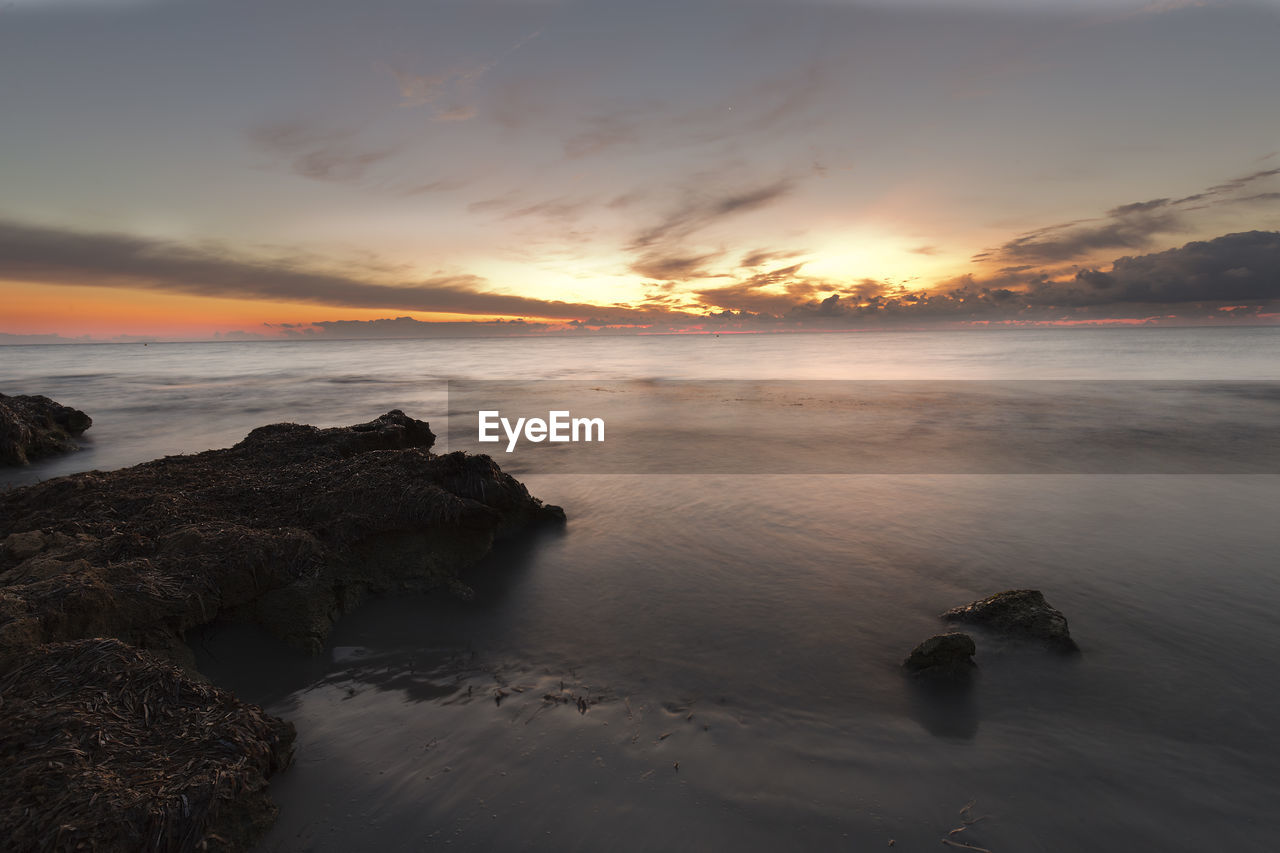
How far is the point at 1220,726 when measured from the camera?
420cm

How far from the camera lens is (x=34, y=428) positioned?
530 inches

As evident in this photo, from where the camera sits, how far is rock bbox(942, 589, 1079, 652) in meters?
5.09

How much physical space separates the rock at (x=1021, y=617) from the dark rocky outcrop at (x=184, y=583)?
5.08 metres

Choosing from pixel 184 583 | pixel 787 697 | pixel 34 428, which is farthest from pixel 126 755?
pixel 34 428

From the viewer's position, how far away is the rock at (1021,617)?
5.09 metres

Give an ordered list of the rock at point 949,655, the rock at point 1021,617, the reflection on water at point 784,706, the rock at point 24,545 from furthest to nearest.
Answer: the rock at point 24,545 < the rock at point 1021,617 < the rock at point 949,655 < the reflection on water at point 784,706

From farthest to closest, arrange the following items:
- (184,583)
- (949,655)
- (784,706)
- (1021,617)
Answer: (1021,617), (184,583), (949,655), (784,706)

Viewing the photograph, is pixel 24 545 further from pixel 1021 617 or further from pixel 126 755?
pixel 1021 617

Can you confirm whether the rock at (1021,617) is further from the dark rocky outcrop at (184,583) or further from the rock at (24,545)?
the rock at (24,545)

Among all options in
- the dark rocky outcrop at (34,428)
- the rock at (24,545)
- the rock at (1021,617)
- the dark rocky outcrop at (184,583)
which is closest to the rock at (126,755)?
the dark rocky outcrop at (184,583)

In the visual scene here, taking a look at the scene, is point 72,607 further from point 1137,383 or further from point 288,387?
point 1137,383

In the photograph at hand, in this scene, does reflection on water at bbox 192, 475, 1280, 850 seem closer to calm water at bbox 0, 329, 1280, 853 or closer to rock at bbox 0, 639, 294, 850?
calm water at bbox 0, 329, 1280, 853

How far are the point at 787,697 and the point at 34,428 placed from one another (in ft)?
57.8

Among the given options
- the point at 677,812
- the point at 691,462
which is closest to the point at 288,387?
the point at 691,462
